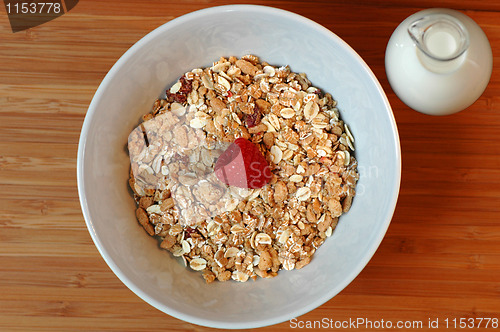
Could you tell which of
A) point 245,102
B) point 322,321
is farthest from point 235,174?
point 322,321

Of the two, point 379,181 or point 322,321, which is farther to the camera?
point 322,321

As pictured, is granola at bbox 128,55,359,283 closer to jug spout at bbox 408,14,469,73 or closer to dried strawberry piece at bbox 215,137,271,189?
dried strawberry piece at bbox 215,137,271,189

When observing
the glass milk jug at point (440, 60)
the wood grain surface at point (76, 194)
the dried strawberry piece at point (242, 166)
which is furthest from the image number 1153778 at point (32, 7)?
the glass milk jug at point (440, 60)

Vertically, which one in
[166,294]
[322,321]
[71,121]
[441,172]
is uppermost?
[71,121]

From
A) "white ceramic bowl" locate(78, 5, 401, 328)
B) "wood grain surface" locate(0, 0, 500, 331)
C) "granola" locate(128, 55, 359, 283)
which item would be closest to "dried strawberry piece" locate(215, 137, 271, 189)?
"granola" locate(128, 55, 359, 283)

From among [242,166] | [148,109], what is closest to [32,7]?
[148,109]

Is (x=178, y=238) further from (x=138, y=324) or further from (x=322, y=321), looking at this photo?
(x=322, y=321)

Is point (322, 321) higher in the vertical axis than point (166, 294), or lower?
lower
